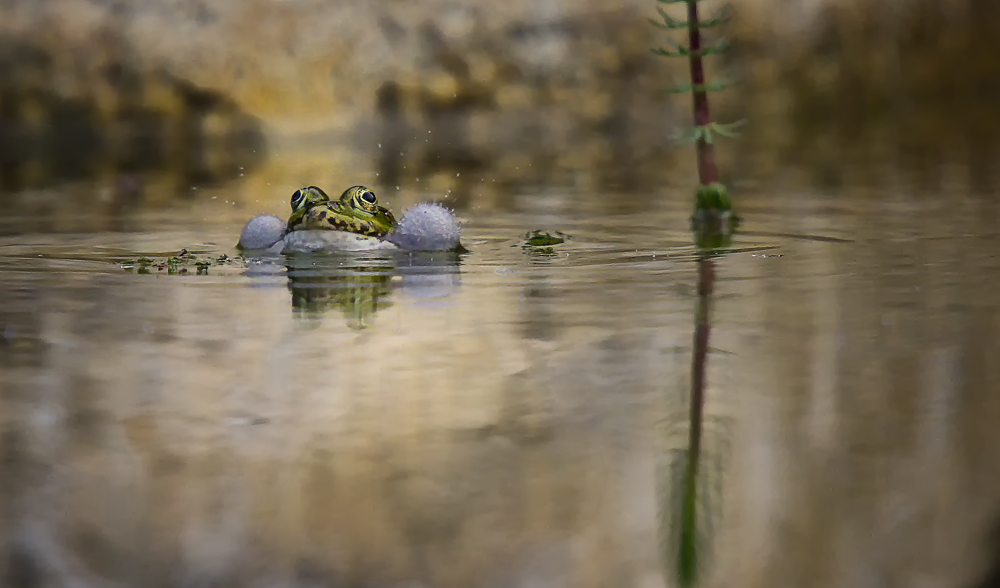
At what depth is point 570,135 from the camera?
14930mm

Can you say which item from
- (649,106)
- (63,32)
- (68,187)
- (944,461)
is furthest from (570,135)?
(944,461)

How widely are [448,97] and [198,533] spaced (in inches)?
544

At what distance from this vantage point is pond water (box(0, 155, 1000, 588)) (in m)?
1.82

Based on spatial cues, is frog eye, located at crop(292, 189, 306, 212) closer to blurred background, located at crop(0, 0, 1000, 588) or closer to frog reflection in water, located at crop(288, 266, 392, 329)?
blurred background, located at crop(0, 0, 1000, 588)

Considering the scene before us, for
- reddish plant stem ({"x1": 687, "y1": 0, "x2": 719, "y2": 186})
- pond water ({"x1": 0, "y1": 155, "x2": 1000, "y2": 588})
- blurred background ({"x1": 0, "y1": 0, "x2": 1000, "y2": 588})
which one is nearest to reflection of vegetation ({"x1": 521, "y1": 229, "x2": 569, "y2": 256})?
blurred background ({"x1": 0, "y1": 0, "x2": 1000, "y2": 588})

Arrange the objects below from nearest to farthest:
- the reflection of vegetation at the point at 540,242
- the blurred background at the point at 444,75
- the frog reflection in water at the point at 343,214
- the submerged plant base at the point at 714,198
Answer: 1. the frog reflection in water at the point at 343,214
2. the reflection of vegetation at the point at 540,242
3. the submerged plant base at the point at 714,198
4. the blurred background at the point at 444,75

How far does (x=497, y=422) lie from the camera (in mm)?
2506

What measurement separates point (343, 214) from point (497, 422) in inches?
115

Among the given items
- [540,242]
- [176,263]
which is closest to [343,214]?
[176,263]

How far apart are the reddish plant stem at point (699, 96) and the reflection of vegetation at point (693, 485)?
9.88ft

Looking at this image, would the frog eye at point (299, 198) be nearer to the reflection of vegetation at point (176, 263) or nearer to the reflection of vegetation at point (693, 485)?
the reflection of vegetation at point (176, 263)

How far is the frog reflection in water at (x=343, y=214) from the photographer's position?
5262 mm

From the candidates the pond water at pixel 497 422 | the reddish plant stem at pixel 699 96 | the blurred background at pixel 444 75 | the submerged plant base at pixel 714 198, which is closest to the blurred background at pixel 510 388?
the pond water at pixel 497 422

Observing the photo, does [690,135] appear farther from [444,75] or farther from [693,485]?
[444,75]
